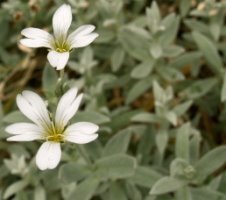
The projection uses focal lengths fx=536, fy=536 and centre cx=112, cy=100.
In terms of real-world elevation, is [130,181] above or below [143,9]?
below

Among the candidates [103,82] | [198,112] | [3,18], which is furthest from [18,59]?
[198,112]

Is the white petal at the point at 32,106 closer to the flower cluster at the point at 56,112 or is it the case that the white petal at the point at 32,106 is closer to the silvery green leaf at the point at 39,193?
the flower cluster at the point at 56,112

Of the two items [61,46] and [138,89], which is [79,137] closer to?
[61,46]

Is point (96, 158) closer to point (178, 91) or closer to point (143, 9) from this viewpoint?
point (178, 91)

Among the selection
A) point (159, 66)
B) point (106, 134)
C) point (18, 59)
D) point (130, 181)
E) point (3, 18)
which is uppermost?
point (3, 18)

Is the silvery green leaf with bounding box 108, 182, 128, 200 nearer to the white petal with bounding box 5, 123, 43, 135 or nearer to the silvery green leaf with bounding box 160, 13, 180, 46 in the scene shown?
the white petal with bounding box 5, 123, 43, 135

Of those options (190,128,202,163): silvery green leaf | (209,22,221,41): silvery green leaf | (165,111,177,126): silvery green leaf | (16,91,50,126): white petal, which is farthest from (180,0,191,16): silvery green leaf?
(16,91,50,126): white petal

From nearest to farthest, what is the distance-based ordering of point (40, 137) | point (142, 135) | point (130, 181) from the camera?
point (40, 137) < point (130, 181) < point (142, 135)
